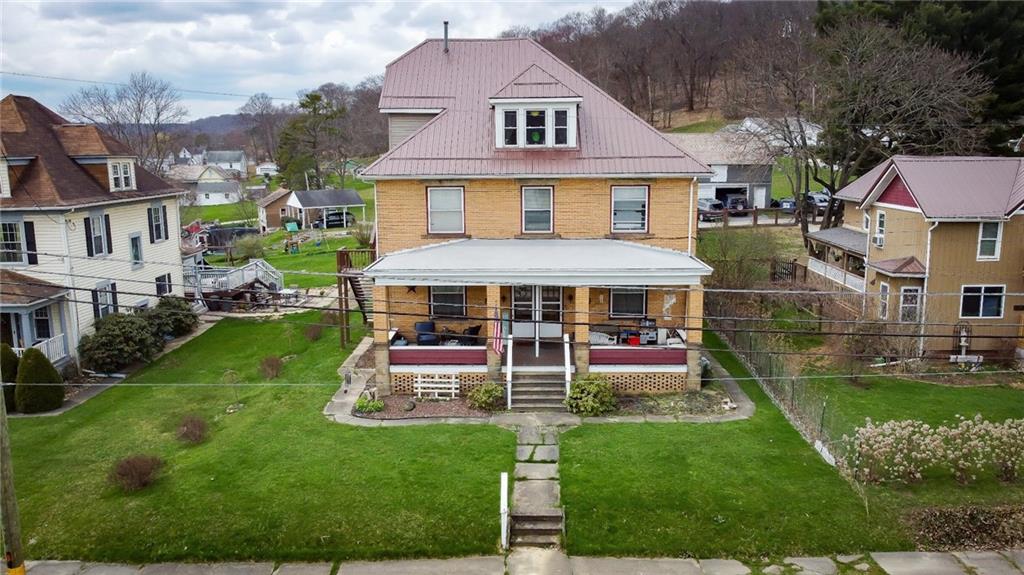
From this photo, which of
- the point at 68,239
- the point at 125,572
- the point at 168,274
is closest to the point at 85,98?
the point at 168,274

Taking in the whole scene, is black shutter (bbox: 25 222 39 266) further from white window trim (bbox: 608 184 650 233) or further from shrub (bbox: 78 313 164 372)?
white window trim (bbox: 608 184 650 233)

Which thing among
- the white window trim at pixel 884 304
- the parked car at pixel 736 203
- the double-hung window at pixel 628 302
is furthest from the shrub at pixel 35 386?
the parked car at pixel 736 203

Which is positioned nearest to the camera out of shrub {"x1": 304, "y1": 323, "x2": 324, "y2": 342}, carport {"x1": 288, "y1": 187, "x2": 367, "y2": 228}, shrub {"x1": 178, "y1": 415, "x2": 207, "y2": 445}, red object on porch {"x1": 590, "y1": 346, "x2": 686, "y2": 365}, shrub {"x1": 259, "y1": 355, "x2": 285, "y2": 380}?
shrub {"x1": 178, "y1": 415, "x2": 207, "y2": 445}

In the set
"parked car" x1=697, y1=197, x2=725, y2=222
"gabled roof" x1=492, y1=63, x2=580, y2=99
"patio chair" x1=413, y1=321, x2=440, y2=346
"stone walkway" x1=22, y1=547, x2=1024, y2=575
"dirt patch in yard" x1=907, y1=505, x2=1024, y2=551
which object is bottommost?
"stone walkway" x1=22, y1=547, x2=1024, y2=575

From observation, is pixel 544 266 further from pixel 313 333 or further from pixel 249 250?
pixel 249 250

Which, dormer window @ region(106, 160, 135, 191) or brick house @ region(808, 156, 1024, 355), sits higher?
dormer window @ region(106, 160, 135, 191)

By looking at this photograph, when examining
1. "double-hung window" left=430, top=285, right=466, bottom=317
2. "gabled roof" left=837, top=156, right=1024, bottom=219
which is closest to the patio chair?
"double-hung window" left=430, top=285, right=466, bottom=317

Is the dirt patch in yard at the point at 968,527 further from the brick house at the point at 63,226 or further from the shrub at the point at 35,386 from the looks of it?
the shrub at the point at 35,386
